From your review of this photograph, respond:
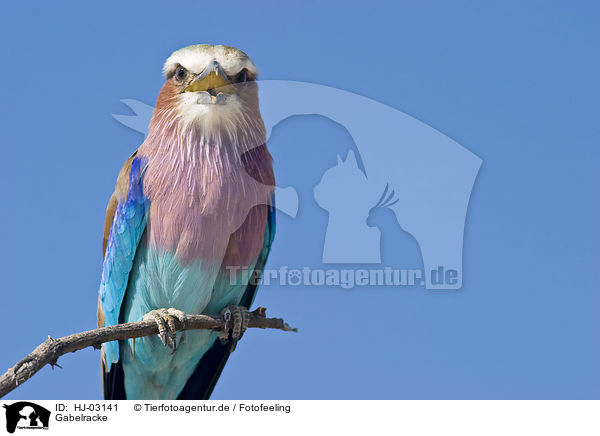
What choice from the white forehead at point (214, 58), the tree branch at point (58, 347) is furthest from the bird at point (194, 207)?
the tree branch at point (58, 347)

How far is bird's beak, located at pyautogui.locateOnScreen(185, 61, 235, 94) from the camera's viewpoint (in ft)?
16.4

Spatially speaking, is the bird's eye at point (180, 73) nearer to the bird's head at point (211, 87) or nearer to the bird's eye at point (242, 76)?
the bird's head at point (211, 87)

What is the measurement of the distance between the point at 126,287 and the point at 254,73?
5.18ft

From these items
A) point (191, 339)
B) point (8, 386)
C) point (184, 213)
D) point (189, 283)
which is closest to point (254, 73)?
point (184, 213)

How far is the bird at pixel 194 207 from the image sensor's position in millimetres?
5113

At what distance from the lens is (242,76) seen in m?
5.14

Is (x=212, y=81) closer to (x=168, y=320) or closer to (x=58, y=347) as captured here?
(x=168, y=320)
